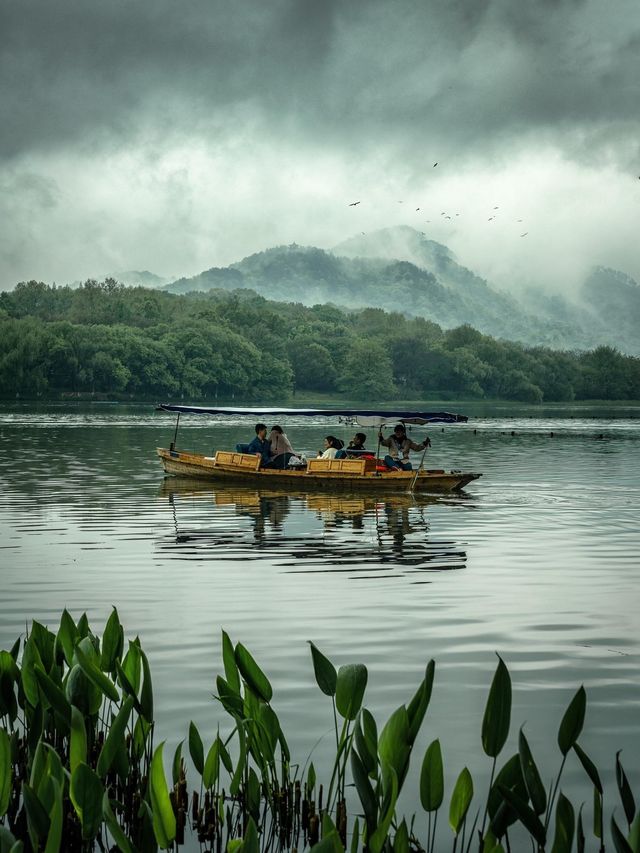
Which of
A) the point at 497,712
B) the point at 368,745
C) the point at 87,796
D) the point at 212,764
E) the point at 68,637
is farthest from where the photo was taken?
the point at 68,637

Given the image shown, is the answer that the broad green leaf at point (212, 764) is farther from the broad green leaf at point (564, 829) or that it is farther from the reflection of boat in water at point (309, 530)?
the reflection of boat in water at point (309, 530)

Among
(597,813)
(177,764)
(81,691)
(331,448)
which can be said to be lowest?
(597,813)

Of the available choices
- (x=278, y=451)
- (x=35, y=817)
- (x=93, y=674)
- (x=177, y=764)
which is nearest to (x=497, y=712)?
(x=177, y=764)

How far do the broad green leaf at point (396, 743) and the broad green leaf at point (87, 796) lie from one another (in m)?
1.56

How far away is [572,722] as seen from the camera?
270 inches

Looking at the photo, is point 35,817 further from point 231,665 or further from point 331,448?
point 331,448

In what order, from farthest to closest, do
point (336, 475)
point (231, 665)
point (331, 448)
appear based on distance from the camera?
point (331, 448), point (336, 475), point (231, 665)

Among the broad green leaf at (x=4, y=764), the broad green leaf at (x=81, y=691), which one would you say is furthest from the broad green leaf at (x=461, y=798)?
the broad green leaf at (x=4, y=764)

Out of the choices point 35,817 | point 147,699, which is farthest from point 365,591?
point 35,817

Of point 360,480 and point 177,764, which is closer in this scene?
point 177,764

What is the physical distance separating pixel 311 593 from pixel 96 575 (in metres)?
3.69

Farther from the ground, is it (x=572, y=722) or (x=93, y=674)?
(x=93, y=674)

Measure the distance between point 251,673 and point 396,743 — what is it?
1.16 metres

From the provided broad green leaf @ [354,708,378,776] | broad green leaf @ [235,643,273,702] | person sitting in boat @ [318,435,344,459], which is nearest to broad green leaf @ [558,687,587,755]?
broad green leaf @ [354,708,378,776]
